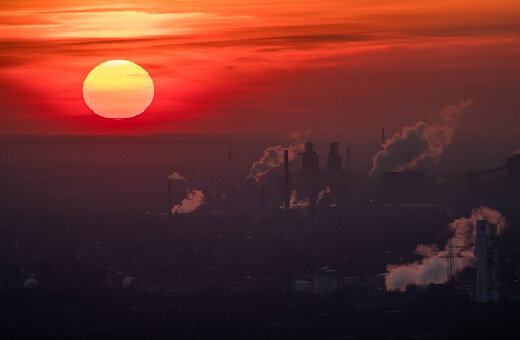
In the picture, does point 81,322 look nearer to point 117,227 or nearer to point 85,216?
point 117,227

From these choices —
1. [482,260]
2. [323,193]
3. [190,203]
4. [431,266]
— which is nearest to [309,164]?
[323,193]

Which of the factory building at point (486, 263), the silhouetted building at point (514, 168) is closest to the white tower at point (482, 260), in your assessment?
the factory building at point (486, 263)

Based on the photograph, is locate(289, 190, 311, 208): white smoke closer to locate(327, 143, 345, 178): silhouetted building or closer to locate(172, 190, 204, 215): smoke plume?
locate(327, 143, 345, 178): silhouetted building

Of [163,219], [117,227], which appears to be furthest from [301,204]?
[117,227]

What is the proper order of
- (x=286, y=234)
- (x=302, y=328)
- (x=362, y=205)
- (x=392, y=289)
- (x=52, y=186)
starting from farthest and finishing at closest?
(x=52, y=186) → (x=362, y=205) → (x=286, y=234) → (x=392, y=289) → (x=302, y=328)

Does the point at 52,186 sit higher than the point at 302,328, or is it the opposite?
the point at 52,186

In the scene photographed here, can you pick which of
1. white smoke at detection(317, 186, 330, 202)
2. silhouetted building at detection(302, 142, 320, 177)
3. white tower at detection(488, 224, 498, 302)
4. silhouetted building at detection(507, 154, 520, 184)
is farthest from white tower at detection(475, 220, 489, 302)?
silhouetted building at detection(302, 142, 320, 177)

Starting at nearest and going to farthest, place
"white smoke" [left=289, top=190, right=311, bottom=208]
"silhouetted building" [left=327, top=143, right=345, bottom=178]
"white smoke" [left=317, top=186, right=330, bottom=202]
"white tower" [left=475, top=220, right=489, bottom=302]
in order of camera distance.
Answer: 1. "white tower" [left=475, top=220, right=489, bottom=302]
2. "white smoke" [left=317, top=186, right=330, bottom=202]
3. "white smoke" [left=289, top=190, right=311, bottom=208]
4. "silhouetted building" [left=327, top=143, right=345, bottom=178]
